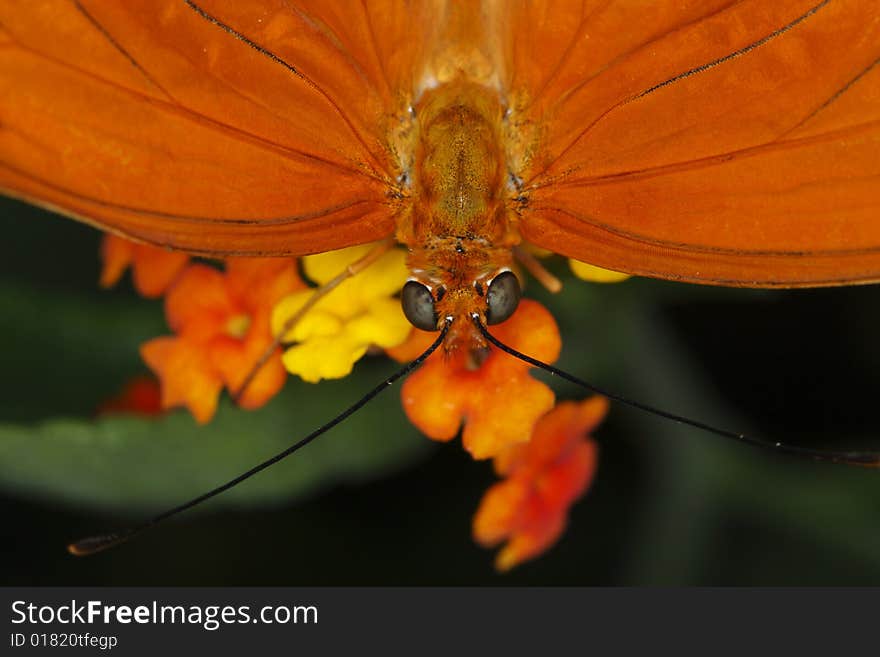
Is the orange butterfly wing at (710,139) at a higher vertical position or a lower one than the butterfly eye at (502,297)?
higher

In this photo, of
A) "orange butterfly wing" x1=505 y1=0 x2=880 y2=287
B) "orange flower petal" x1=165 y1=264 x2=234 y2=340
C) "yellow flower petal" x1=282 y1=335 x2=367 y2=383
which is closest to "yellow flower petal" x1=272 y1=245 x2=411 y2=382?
"yellow flower petal" x1=282 y1=335 x2=367 y2=383

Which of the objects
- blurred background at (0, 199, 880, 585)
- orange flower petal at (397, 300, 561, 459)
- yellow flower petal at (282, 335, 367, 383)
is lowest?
orange flower petal at (397, 300, 561, 459)

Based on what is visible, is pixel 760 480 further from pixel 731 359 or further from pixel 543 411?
pixel 543 411

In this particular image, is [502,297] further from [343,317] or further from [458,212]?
[343,317]

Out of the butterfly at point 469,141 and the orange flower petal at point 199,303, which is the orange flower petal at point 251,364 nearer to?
the orange flower petal at point 199,303

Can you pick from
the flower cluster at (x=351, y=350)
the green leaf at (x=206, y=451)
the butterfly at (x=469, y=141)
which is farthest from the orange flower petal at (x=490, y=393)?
the green leaf at (x=206, y=451)

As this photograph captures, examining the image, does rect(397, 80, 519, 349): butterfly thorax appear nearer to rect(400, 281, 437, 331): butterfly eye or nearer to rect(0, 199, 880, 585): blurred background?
rect(400, 281, 437, 331): butterfly eye

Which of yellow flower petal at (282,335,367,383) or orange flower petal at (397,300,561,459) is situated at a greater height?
yellow flower petal at (282,335,367,383)
